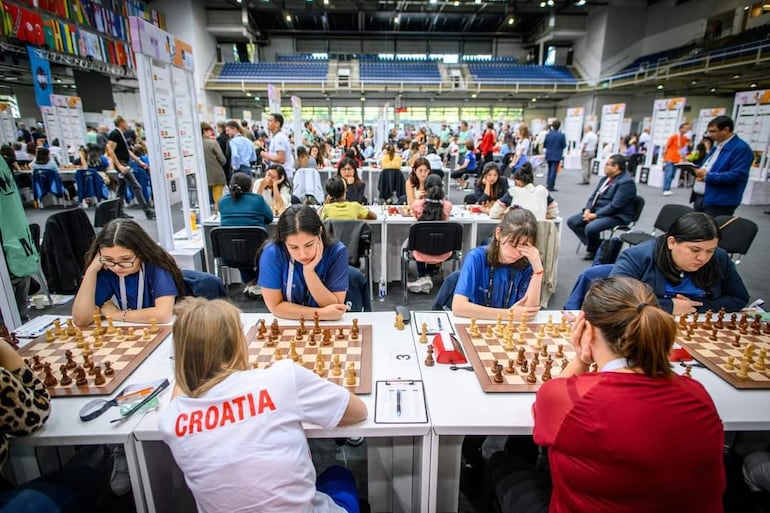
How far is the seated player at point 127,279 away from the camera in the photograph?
1997 millimetres

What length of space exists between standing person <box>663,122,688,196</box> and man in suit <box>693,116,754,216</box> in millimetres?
6335

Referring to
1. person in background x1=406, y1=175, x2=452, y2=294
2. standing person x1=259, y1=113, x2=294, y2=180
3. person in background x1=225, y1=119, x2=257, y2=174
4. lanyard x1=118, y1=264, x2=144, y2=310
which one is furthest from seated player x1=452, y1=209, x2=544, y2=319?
person in background x1=225, y1=119, x2=257, y2=174

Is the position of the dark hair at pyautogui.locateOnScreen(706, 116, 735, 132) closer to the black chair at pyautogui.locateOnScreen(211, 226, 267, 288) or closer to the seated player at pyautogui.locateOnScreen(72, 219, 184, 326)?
the black chair at pyautogui.locateOnScreen(211, 226, 267, 288)

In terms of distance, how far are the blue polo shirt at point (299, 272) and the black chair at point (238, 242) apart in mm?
1545

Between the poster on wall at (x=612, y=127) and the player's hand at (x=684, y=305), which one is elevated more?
the poster on wall at (x=612, y=127)

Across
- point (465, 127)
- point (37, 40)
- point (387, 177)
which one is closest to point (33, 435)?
point (387, 177)

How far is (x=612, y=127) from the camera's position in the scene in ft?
43.1

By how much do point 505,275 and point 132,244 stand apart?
189 cm

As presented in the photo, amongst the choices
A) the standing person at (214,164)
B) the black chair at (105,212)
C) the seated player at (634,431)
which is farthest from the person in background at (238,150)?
the seated player at (634,431)

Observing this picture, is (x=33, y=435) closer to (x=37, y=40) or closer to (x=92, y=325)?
(x=92, y=325)

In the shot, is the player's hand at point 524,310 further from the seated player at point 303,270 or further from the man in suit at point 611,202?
the man in suit at point 611,202

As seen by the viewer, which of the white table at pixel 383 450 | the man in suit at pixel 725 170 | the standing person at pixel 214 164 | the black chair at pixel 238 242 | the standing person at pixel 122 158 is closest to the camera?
the white table at pixel 383 450

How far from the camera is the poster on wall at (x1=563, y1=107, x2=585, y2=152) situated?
16.6m

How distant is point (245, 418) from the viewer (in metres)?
1.06
